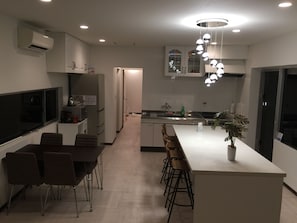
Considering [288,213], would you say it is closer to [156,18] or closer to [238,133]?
[238,133]

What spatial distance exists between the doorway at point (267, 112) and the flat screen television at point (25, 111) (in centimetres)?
449

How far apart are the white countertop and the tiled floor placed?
887mm

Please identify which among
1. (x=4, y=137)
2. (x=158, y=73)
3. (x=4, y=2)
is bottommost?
(x=4, y=137)

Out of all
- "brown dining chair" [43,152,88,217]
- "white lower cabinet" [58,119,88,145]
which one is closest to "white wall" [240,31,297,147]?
"brown dining chair" [43,152,88,217]

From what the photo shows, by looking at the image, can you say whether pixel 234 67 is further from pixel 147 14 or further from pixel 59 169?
pixel 59 169

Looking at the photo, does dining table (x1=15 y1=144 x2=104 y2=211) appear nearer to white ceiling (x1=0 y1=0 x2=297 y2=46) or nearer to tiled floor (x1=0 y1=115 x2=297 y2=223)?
tiled floor (x1=0 y1=115 x2=297 y2=223)

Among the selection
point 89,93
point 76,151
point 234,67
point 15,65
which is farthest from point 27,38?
point 234,67

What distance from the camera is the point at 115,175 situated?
5.11 m

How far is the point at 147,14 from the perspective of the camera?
349 centimetres

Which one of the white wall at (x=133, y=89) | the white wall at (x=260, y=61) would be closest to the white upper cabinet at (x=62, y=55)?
the white wall at (x=260, y=61)

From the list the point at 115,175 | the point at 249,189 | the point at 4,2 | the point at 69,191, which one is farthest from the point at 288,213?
the point at 4,2

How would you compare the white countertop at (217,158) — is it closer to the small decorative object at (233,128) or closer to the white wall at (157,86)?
the small decorative object at (233,128)

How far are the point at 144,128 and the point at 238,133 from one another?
3764 mm

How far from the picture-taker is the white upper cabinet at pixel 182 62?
6.82 meters
